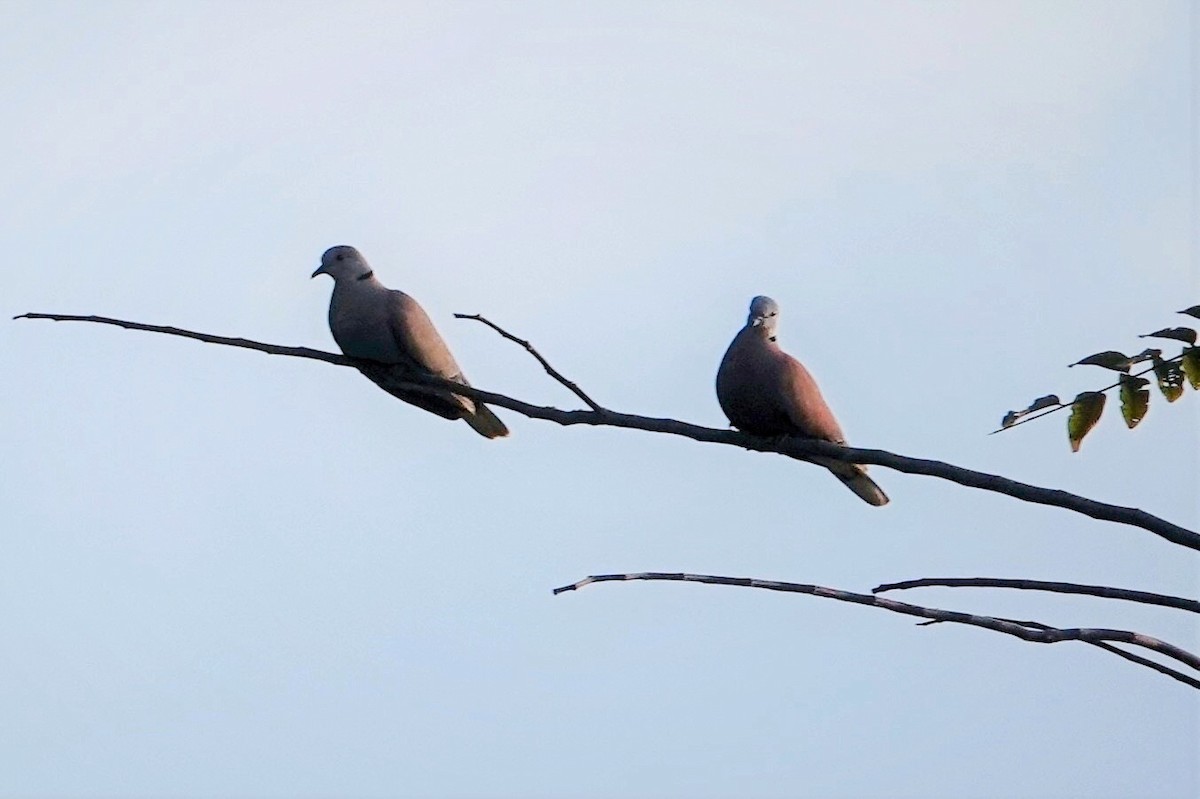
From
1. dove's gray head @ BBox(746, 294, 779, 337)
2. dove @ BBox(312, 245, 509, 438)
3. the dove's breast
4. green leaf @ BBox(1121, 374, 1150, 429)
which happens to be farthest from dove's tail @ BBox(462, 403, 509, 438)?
green leaf @ BBox(1121, 374, 1150, 429)

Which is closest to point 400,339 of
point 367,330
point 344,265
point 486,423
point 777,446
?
point 367,330

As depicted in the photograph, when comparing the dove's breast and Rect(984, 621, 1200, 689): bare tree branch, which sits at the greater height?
the dove's breast

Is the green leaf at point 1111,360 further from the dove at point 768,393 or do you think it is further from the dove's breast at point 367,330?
the dove's breast at point 367,330

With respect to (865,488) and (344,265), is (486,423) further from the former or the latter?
(865,488)

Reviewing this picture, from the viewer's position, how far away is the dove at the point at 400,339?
6.37m

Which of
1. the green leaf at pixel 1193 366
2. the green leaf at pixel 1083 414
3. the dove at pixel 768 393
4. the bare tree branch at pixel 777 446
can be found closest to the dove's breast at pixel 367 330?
the dove at pixel 768 393

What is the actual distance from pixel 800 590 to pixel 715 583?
0.12 meters

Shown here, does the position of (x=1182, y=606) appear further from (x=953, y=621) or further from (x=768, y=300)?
(x=768, y=300)

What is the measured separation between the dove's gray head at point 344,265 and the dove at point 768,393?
1828 millimetres

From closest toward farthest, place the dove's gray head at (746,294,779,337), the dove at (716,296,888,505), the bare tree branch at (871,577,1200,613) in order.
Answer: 1. the bare tree branch at (871,577,1200,613)
2. the dove at (716,296,888,505)
3. the dove's gray head at (746,294,779,337)

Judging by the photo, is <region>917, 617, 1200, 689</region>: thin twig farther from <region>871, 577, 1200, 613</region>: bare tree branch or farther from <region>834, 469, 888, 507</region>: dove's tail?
<region>834, 469, 888, 507</region>: dove's tail

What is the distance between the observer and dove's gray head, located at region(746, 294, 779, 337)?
→ 5.73m

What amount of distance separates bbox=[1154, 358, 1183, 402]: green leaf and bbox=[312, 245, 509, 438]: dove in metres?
3.49

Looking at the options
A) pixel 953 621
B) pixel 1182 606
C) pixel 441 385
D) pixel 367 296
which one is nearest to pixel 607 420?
pixel 441 385
